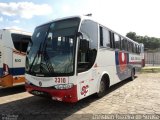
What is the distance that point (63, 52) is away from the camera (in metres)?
6.30

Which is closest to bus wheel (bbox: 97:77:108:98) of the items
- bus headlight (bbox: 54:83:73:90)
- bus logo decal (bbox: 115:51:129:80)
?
bus logo decal (bbox: 115:51:129:80)

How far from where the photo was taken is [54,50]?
6.47 meters

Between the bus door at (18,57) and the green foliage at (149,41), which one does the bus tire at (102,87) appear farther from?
the green foliage at (149,41)

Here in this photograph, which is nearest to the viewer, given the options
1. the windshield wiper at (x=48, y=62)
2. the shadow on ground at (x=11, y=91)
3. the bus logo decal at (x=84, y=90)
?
A: the windshield wiper at (x=48, y=62)

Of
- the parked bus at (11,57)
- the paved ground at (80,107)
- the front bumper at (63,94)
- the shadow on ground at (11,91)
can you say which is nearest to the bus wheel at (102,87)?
the paved ground at (80,107)

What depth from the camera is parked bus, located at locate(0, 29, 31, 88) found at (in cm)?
927

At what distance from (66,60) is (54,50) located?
0.59 meters

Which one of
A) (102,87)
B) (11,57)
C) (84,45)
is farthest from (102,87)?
(11,57)

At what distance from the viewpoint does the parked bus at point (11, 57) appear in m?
9.27

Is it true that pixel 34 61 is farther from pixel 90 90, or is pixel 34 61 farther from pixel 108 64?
pixel 108 64

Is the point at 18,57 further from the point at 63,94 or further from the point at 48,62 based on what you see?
the point at 63,94

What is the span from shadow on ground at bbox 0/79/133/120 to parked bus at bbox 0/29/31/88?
1.57 meters

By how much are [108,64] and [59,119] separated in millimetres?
3986

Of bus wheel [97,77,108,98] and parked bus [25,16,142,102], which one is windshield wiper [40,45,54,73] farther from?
bus wheel [97,77,108,98]
